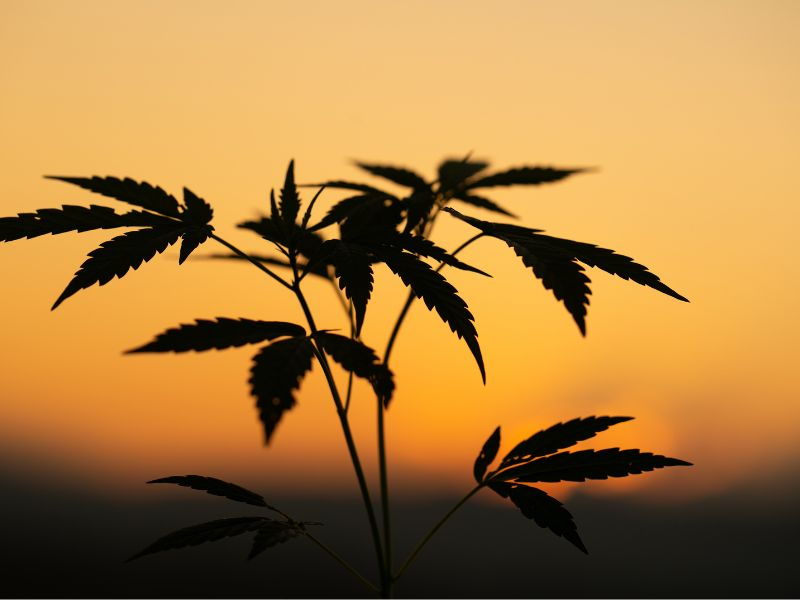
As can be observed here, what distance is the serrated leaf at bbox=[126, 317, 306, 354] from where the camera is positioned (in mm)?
684

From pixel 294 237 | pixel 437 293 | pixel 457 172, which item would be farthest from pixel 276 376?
pixel 457 172

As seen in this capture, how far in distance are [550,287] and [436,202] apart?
1.58 feet

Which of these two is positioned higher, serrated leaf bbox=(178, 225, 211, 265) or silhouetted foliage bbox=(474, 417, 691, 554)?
serrated leaf bbox=(178, 225, 211, 265)

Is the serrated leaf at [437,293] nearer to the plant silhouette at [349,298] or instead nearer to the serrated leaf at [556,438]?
the plant silhouette at [349,298]

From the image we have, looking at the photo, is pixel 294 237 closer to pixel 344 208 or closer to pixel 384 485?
pixel 344 208

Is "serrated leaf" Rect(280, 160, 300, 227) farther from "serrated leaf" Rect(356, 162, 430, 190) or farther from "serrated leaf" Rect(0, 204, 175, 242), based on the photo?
"serrated leaf" Rect(356, 162, 430, 190)

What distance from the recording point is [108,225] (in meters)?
0.82

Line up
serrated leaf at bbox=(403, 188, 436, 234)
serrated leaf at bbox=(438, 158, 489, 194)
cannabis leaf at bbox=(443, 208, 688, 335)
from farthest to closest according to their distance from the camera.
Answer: serrated leaf at bbox=(438, 158, 489, 194) → serrated leaf at bbox=(403, 188, 436, 234) → cannabis leaf at bbox=(443, 208, 688, 335)

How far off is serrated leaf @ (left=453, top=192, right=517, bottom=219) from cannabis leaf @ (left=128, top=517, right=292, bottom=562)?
65 centimetres

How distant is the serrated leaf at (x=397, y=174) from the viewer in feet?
4.19

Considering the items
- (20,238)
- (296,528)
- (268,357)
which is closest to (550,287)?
(268,357)

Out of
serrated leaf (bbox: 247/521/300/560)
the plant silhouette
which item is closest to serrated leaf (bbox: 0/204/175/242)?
the plant silhouette

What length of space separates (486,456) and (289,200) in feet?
1.63

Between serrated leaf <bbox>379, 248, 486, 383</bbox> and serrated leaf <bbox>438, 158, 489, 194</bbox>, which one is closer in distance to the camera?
serrated leaf <bbox>379, 248, 486, 383</bbox>
